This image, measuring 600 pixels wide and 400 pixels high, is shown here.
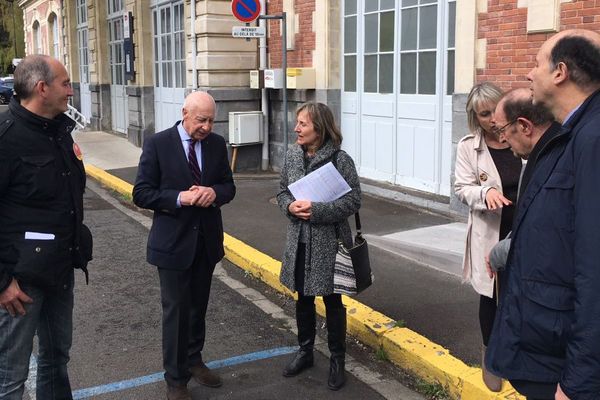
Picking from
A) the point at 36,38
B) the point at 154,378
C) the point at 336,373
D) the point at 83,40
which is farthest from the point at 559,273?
the point at 36,38

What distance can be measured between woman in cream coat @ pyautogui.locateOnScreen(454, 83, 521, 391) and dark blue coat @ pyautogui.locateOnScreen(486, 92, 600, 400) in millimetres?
1366

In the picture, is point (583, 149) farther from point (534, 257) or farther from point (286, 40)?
point (286, 40)

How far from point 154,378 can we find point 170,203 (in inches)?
48.9

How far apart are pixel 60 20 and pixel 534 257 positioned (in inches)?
989

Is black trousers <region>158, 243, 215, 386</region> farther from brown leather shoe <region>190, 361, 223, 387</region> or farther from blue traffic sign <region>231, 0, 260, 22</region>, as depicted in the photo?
blue traffic sign <region>231, 0, 260, 22</region>

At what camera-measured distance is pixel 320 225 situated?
12.7 feet

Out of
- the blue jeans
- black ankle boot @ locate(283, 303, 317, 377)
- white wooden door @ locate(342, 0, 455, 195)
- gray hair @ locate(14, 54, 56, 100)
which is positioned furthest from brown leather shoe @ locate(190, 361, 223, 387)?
white wooden door @ locate(342, 0, 455, 195)

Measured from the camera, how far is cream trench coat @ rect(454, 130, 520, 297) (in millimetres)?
3504

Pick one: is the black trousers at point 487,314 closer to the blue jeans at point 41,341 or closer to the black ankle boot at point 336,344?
the black ankle boot at point 336,344

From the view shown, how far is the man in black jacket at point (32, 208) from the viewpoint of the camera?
292 cm

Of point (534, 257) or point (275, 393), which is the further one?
point (275, 393)

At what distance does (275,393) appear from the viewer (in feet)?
12.9

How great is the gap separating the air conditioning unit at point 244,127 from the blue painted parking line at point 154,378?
7.31 m

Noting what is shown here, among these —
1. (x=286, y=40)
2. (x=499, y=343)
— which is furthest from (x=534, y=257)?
(x=286, y=40)
